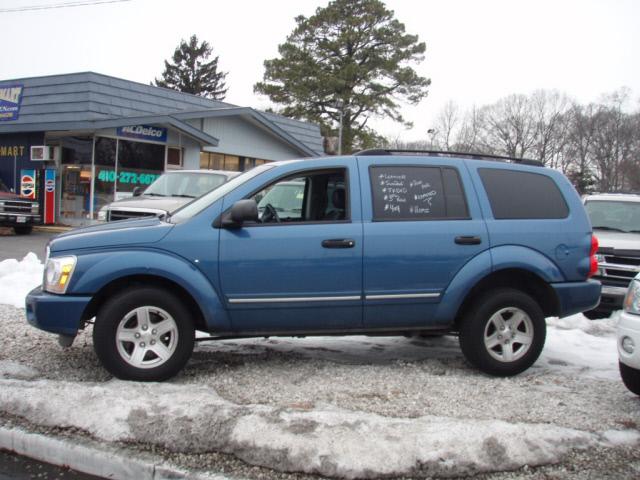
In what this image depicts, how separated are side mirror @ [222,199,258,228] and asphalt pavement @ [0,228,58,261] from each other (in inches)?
342

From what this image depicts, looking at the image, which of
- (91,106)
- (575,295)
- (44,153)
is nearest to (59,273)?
(575,295)

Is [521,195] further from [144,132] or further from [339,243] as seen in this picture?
[144,132]

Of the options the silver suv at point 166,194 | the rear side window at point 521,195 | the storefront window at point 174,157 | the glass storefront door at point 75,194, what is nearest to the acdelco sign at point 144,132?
the storefront window at point 174,157

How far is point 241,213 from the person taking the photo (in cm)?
461

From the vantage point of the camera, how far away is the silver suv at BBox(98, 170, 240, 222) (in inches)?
395

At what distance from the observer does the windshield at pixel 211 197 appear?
4.92 m

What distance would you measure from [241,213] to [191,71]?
63157 mm

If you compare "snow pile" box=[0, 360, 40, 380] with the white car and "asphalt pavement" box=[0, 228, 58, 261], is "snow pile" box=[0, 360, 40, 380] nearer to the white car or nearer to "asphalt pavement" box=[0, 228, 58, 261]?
the white car

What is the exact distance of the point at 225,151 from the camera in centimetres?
2458

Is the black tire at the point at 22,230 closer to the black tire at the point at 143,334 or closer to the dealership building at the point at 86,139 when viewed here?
the dealership building at the point at 86,139

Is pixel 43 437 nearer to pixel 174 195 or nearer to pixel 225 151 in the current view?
pixel 174 195

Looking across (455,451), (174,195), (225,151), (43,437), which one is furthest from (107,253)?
(225,151)

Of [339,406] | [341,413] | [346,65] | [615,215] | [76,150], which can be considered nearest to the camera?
[341,413]

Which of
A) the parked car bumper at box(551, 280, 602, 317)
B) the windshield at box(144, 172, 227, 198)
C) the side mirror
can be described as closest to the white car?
the parked car bumper at box(551, 280, 602, 317)
